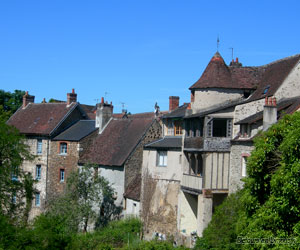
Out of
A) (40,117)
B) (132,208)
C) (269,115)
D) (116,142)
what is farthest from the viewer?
(40,117)

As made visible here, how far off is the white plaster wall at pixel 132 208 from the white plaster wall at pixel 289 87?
12909 millimetres

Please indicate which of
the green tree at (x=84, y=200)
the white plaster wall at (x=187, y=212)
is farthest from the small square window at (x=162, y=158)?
the green tree at (x=84, y=200)

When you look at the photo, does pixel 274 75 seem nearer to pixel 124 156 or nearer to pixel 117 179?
pixel 124 156

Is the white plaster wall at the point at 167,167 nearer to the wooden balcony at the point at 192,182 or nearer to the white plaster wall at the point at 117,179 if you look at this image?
the wooden balcony at the point at 192,182

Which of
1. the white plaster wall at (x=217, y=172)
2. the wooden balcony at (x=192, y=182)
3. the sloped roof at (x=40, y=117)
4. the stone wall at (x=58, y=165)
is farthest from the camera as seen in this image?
the sloped roof at (x=40, y=117)

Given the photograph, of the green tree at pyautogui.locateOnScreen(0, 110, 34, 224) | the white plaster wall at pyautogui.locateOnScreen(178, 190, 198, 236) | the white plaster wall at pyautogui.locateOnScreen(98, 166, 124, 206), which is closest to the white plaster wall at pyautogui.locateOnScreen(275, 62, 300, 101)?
the white plaster wall at pyautogui.locateOnScreen(178, 190, 198, 236)

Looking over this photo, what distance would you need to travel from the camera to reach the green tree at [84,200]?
35719 mm

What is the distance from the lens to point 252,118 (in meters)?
26.9

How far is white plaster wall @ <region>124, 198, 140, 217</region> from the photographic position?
117 feet

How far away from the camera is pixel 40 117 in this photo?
4662cm

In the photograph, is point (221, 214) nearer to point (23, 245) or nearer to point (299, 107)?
point (299, 107)

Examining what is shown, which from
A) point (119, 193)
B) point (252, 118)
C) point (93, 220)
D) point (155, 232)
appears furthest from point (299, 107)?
point (93, 220)

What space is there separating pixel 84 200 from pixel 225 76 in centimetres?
1382

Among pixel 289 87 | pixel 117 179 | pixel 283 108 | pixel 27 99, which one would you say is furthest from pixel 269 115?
pixel 27 99
